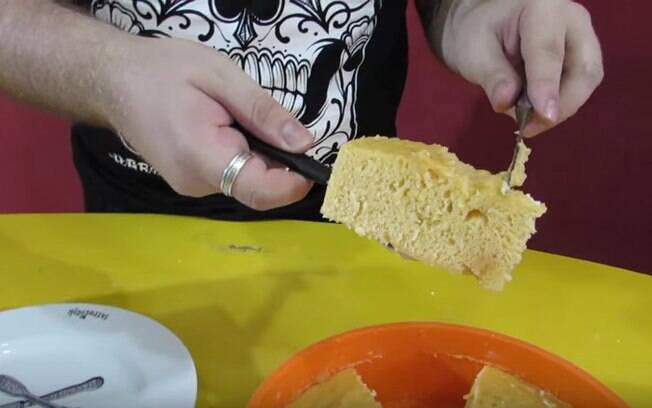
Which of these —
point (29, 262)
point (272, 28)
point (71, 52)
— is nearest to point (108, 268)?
point (29, 262)

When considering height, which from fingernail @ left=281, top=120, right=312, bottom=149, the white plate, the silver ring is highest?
fingernail @ left=281, top=120, right=312, bottom=149

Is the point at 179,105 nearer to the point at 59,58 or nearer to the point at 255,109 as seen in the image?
the point at 255,109

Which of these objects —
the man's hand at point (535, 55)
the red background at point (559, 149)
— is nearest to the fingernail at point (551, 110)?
the man's hand at point (535, 55)

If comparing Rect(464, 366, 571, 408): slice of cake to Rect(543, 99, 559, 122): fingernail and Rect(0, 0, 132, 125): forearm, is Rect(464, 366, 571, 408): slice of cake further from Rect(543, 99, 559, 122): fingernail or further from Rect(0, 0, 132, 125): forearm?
Rect(0, 0, 132, 125): forearm

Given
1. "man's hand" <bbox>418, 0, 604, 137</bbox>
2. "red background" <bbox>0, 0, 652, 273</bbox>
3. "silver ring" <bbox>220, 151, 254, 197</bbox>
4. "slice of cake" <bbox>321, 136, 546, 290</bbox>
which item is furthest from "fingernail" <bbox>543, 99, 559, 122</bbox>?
"red background" <bbox>0, 0, 652, 273</bbox>

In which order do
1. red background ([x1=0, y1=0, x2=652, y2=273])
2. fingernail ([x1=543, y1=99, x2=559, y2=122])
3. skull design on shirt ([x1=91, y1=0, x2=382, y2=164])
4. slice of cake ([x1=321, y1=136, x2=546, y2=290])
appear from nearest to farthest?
slice of cake ([x1=321, y1=136, x2=546, y2=290]) < fingernail ([x1=543, y1=99, x2=559, y2=122]) < skull design on shirt ([x1=91, y1=0, x2=382, y2=164]) < red background ([x1=0, y1=0, x2=652, y2=273])

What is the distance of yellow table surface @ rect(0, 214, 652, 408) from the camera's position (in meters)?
0.73

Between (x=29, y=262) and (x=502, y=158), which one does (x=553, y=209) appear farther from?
(x=29, y=262)

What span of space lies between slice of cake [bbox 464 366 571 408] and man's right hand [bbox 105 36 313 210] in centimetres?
21

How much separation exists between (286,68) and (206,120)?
0.33 metres

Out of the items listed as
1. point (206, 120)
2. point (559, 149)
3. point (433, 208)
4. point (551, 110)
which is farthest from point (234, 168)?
point (559, 149)

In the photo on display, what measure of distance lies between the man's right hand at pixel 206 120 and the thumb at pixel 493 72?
21cm

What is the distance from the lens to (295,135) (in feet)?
1.96

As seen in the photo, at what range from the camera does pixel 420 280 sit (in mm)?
814
